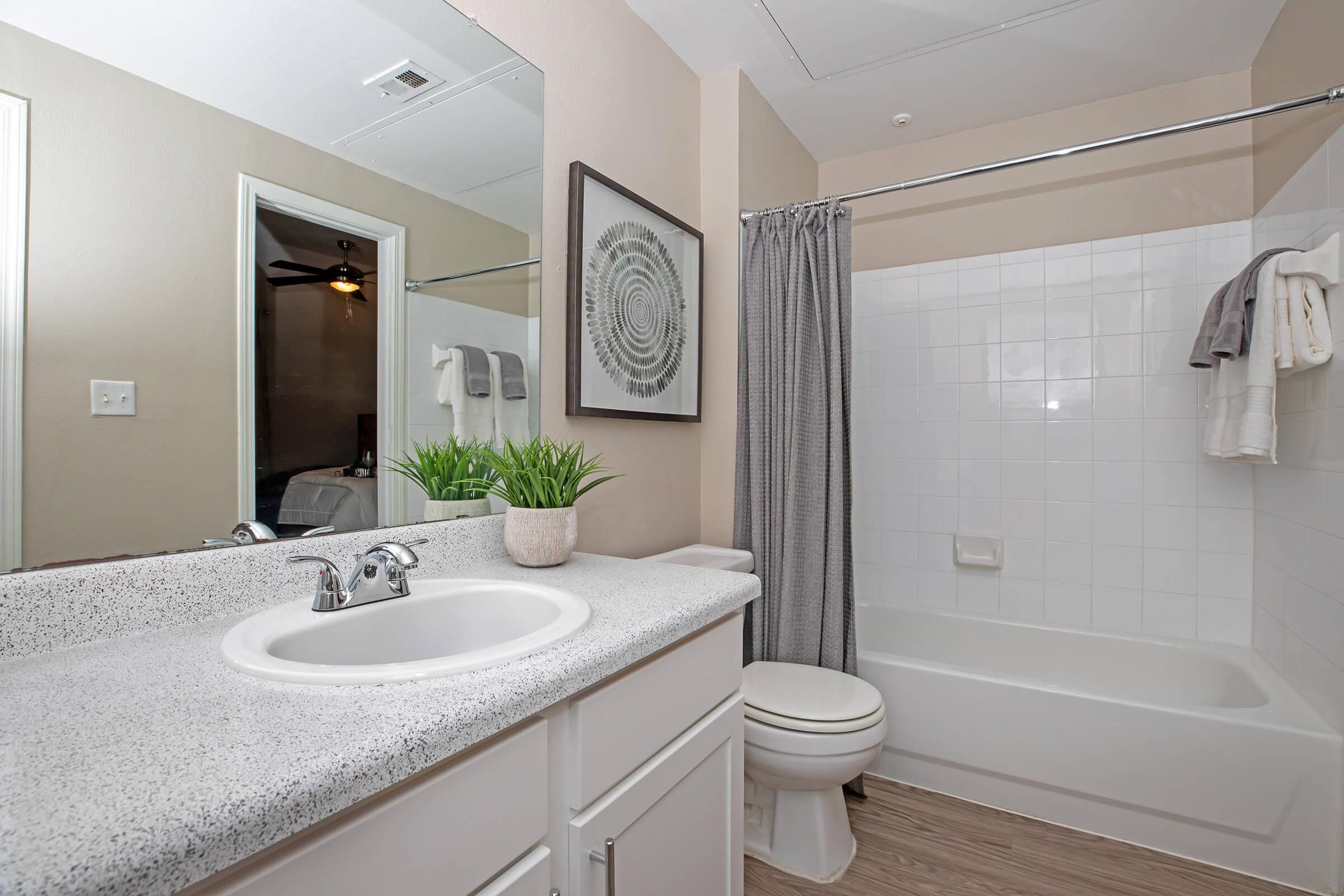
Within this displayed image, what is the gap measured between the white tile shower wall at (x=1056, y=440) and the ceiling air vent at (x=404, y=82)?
2.02 metres

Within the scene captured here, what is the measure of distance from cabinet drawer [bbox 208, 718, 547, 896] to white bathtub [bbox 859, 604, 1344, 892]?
1.56 meters

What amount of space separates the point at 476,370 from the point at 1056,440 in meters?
2.16

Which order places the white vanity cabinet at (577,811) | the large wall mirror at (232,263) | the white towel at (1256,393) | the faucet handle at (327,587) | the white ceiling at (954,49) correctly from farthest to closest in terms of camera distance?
the white ceiling at (954,49) < the white towel at (1256,393) < the faucet handle at (327,587) < the large wall mirror at (232,263) < the white vanity cabinet at (577,811)

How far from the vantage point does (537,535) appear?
1262 mm

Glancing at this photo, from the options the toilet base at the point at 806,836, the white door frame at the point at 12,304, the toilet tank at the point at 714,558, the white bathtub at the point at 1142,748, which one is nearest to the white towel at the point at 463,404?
the white door frame at the point at 12,304

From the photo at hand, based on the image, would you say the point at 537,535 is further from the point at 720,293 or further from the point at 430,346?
the point at 720,293

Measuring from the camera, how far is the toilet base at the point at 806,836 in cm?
161

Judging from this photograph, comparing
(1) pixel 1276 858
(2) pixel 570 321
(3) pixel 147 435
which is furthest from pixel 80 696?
(1) pixel 1276 858

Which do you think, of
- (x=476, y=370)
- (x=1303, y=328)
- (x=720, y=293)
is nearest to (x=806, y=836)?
(x=476, y=370)

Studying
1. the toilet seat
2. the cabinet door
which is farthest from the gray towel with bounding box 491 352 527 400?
the toilet seat

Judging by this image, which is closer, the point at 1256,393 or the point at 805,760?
the point at 805,760

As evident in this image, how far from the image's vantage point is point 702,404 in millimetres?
2242

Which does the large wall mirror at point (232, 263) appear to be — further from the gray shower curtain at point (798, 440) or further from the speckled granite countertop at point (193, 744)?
the gray shower curtain at point (798, 440)

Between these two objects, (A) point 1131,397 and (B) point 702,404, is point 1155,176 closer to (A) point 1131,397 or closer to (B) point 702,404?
(A) point 1131,397
